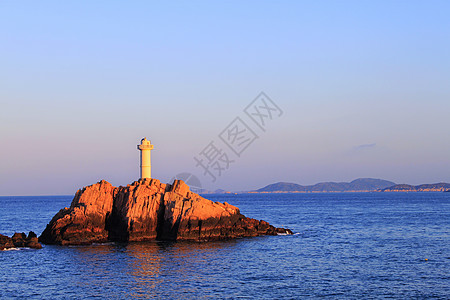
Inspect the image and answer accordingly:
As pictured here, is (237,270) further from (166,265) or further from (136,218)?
(136,218)

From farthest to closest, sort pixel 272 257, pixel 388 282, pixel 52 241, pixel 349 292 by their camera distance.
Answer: pixel 52 241 → pixel 272 257 → pixel 388 282 → pixel 349 292

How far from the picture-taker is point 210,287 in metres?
34.2

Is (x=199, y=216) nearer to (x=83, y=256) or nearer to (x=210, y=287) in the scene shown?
(x=83, y=256)

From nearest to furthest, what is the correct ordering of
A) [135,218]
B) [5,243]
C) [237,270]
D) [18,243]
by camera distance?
[237,270] < [5,243] < [18,243] < [135,218]

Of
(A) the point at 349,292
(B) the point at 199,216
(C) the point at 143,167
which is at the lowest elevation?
(A) the point at 349,292

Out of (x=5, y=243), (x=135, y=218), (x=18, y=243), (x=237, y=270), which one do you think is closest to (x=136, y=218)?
(x=135, y=218)

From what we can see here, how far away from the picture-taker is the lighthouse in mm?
68750

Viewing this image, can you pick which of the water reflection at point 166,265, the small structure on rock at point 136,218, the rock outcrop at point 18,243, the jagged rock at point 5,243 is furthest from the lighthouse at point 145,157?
the jagged rock at point 5,243

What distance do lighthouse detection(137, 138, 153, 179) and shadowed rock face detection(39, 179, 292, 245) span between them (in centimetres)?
736

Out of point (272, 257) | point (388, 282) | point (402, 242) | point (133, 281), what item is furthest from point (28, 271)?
point (402, 242)

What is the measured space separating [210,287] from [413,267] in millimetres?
17996

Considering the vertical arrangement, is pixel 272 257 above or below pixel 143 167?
below

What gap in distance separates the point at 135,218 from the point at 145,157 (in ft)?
43.9

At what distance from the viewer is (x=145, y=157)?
227ft
